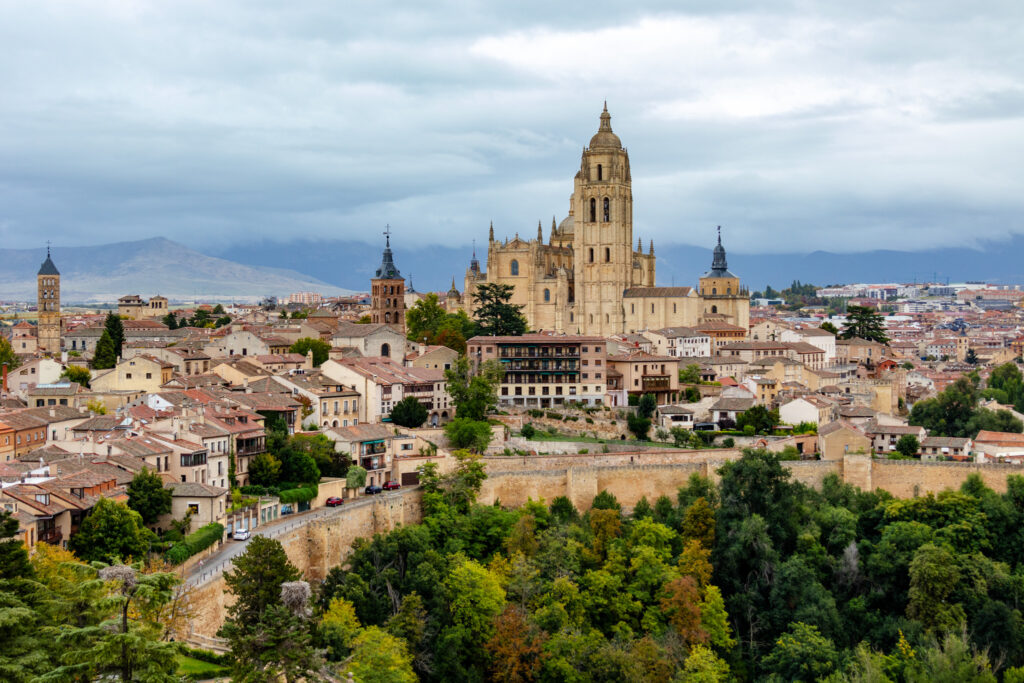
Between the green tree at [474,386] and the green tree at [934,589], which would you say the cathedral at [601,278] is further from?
the green tree at [934,589]

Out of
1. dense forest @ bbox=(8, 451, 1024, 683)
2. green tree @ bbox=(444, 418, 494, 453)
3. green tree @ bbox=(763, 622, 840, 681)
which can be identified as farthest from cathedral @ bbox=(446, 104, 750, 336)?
green tree @ bbox=(763, 622, 840, 681)

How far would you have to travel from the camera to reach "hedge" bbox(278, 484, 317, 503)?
38.2m

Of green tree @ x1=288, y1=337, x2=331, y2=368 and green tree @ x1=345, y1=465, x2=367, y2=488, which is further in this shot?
green tree @ x1=288, y1=337, x2=331, y2=368

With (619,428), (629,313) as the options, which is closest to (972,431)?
(619,428)

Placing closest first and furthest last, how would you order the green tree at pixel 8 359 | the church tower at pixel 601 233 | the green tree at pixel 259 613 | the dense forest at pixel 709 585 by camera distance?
the green tree at pixel 259 613 → the dense forest at pixel 709 585 → the green tree at pixel 8 359 → the church tower at pixel 601 233

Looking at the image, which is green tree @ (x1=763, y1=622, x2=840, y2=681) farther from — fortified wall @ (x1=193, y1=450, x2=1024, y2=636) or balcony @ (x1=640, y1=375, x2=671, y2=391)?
balcony @ (x1=640, y1=375, x2=671, y2=391)

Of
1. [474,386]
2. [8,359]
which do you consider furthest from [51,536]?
[8,359]

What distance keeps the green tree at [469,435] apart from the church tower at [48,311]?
40822 mm

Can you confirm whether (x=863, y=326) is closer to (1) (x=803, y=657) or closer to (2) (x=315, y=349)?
(2) (x=315, y=349)

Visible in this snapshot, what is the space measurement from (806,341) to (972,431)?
21977mm

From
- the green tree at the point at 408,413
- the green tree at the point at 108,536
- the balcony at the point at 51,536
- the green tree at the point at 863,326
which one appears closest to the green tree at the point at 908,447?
the green tree at the point at 408,413

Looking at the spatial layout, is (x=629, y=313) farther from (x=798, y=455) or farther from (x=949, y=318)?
(x=949, y=318)

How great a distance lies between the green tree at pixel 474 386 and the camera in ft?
169

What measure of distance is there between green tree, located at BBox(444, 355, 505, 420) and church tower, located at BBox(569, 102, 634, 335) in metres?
29.5
